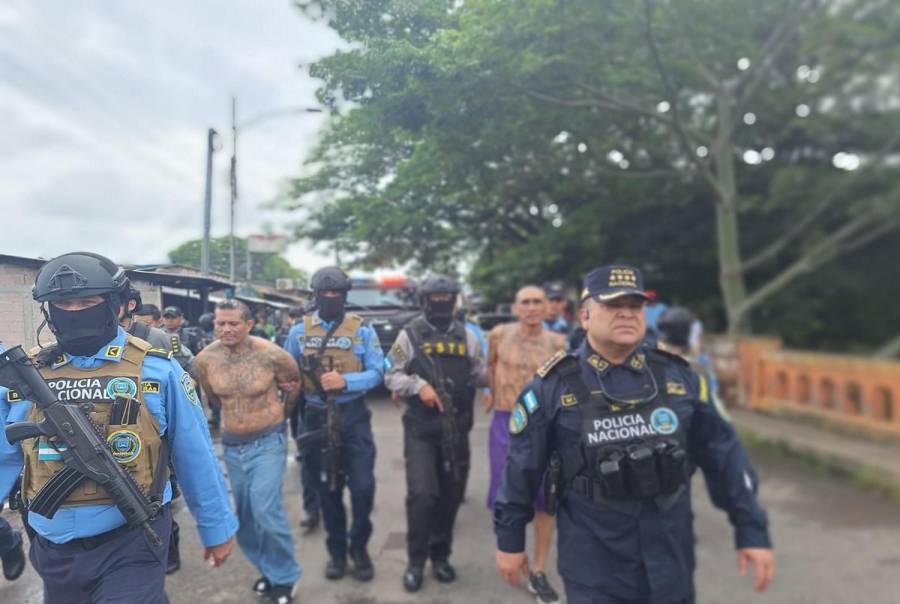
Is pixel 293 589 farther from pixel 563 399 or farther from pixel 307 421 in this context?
pixel 563 399

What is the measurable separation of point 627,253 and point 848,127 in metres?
3.99

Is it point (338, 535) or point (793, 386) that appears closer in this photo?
point (338, 535)

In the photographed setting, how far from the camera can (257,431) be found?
3068 mm

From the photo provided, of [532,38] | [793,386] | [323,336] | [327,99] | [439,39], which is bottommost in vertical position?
[793,386]

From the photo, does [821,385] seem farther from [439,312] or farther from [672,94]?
[439,312]

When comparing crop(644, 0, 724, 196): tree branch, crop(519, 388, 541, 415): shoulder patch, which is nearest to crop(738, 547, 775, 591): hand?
crop(519, 388, 541, 415): shoulder patch

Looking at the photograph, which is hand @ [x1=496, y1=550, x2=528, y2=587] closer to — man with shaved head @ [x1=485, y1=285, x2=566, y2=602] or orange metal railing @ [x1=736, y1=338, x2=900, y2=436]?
man with shaved head @ [x1=485, y1=285, x2=566, y2=602]

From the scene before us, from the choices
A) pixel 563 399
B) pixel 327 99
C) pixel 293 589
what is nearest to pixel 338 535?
pixel 293 589

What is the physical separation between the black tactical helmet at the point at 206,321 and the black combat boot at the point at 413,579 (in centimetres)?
182

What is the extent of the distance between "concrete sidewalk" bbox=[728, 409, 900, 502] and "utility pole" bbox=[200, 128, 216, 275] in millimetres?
5749

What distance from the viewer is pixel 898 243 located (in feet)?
25.9

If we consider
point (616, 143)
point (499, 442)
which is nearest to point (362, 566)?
point (499, 442)

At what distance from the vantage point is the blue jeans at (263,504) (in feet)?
10.2

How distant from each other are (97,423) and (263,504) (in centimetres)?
145
